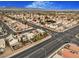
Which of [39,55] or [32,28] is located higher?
[32,28]

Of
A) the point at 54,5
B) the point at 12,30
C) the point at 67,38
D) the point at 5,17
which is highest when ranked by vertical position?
the point at 54,5

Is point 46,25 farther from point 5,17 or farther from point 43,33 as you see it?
point 5,17

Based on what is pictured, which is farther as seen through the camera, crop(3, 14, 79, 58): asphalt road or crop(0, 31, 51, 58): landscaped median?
crop(3, 14, 79, 58): asphalt road

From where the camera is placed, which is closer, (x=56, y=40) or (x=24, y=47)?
(x=24, y=47)

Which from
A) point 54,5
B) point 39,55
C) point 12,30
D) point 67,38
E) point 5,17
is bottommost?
point 39,55

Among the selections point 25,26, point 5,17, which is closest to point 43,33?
point 25,26

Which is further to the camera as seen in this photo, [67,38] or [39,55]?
[67,38]

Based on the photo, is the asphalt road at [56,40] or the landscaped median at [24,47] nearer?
the landscaped median at [24,47]

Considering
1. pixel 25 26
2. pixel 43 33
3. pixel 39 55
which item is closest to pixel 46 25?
pixel 43 33

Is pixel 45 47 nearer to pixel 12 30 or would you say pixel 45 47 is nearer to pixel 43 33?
pixel 43 33
